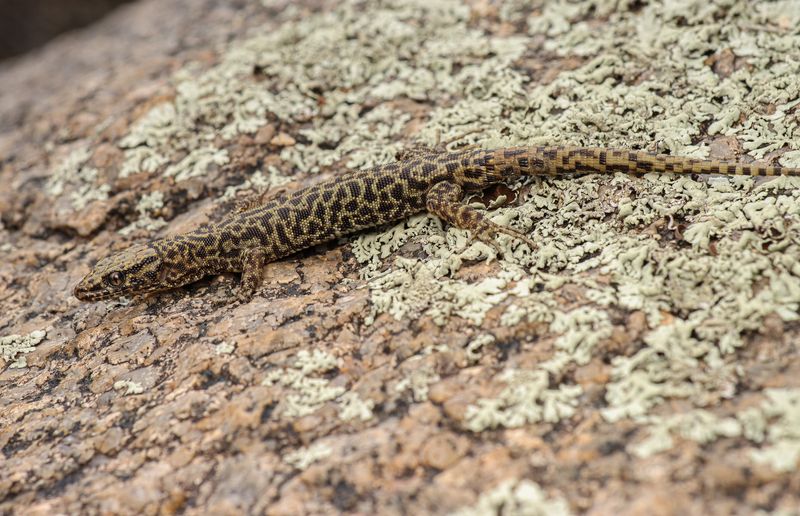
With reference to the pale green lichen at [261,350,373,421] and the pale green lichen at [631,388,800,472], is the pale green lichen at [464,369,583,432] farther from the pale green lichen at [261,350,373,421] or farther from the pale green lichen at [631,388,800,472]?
the pale green lichen at [261,350,373,421]

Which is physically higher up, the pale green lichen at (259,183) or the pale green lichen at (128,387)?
the pale green lichen at (259,183)

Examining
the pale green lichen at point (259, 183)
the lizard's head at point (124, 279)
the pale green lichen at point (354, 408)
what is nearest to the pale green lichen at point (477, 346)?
the pale green lichen at point (354, 408)

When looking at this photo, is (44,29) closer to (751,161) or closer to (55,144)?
(55,144)

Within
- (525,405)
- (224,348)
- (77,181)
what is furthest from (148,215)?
(525,405)

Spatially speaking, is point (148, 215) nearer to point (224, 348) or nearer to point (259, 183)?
point (259, 183)

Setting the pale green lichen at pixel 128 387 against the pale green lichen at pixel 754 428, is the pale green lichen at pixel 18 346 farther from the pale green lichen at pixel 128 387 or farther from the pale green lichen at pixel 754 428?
the pale green lichen at pixel 754 428

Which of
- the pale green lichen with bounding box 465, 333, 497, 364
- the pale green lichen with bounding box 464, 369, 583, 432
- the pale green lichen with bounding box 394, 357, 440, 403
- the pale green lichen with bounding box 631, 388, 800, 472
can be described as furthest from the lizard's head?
the pale green lichen with bounding box 631, 388, 800, 472
